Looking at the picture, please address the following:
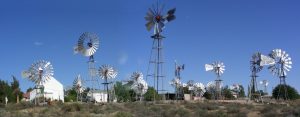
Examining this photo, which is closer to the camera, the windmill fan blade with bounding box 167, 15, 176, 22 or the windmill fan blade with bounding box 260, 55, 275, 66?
the windmill fan blade with bounding box 167, 15, 176, 22

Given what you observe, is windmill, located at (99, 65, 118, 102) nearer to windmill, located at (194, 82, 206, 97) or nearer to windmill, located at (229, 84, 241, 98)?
windmill, located at (194, 82, 206, 97)

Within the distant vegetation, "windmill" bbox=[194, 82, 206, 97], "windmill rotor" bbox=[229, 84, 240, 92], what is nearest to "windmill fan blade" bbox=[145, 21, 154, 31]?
the distant vegetation

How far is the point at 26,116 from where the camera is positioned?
30.3 m

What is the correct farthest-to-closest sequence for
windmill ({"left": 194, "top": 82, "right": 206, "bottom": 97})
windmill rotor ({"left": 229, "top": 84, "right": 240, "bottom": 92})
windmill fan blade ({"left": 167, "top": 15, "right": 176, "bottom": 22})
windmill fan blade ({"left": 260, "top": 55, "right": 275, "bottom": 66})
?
windmill rotor ({"left": 229, "top": 84, "right": 240, "bottom": 92}) < windmill ({"left": 194, "top": 82, "right": 206, "bottom": 97}) < windmill fan blade ({"left": 260, "top": 55, "right": 275, "bottom": 66}) < windmill fan blade ({"left": 167, "top": 15, "right": 176, "bottom": 22})

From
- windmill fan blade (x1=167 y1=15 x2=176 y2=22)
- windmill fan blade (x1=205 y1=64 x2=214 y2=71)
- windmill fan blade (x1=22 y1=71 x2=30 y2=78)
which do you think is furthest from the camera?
windmill fan blade (x1=205 y1=64 x2=214 y2=71)

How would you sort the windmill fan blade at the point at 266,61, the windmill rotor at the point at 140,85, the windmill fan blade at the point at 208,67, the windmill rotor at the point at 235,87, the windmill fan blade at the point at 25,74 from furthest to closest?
1. the windmill rotor at the point at 235,87
2. the windmill rotor at the point at 140,85
3. the windmill fan blade at the point at 208,67
4. the windmill fan blade at the point at 25,74
5. the windmill fan blade at the point at 266,61

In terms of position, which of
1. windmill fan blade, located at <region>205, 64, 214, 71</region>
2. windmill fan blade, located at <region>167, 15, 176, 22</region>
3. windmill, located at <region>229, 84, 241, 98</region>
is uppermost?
windmill fan blade, located at <region>167, 15, 176, 22</region>

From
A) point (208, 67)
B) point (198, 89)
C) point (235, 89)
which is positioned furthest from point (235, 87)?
point (208, 67)

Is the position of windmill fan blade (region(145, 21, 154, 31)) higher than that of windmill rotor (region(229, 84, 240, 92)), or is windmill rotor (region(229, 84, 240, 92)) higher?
windmill fan blade (region(145, 21, 154, 31))

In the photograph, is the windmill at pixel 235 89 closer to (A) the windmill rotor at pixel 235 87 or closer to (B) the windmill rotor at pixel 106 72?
(A) the windmill rotor at pixel 235 87

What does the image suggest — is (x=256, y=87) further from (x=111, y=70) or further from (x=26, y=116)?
(x=26, y=116)

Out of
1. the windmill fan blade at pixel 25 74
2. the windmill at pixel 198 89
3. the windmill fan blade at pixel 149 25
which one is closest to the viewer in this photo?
the windmill fan blade at pixel 149 25

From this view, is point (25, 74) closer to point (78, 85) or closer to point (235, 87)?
point (78, 85)

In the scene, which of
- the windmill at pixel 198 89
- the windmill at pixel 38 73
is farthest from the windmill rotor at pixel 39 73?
the windmill at pixel 198 89
